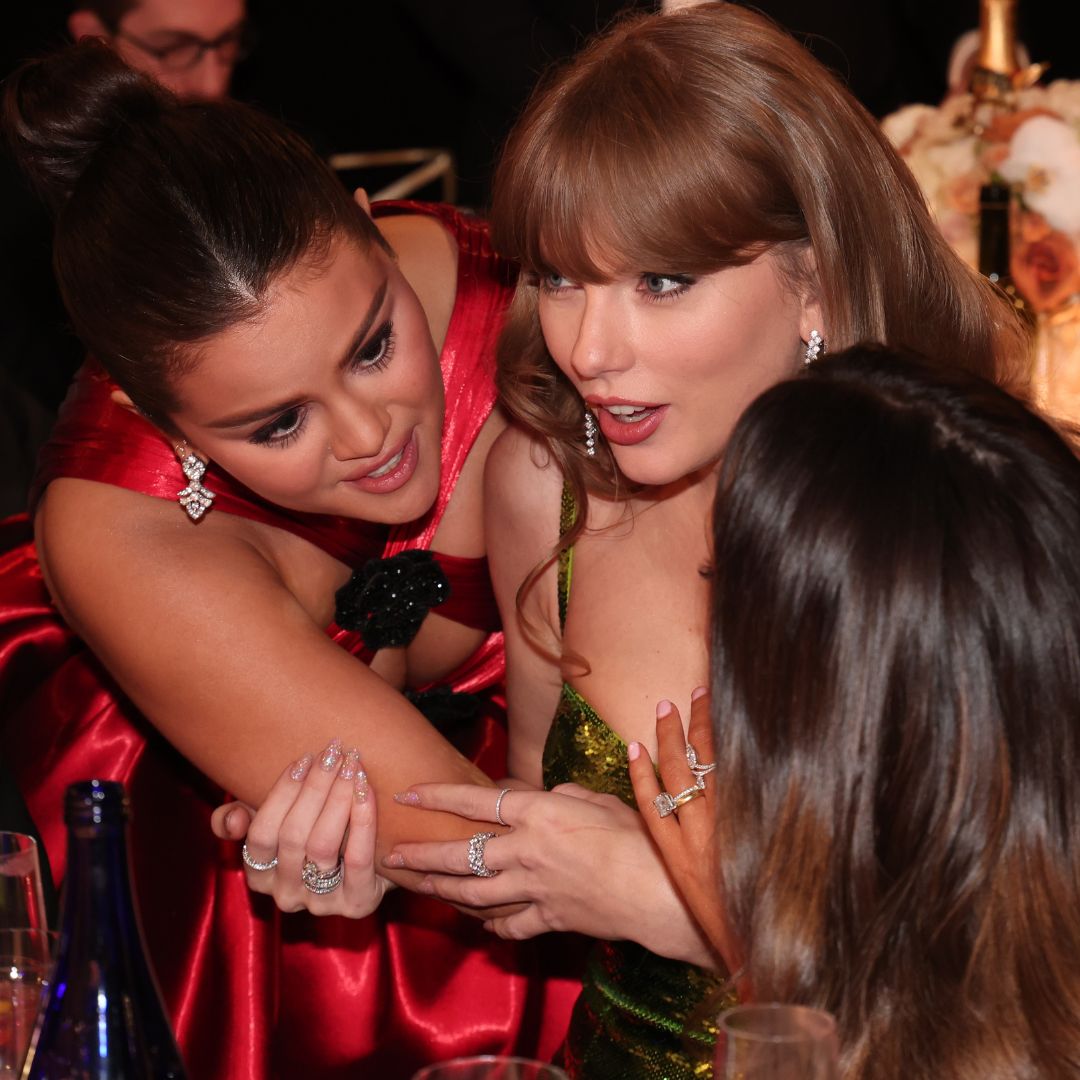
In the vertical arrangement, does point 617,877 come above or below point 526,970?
above

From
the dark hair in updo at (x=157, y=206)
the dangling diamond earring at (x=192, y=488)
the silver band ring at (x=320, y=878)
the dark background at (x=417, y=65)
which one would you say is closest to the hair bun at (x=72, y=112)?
the dark hair in updo at (x=157, y=206)

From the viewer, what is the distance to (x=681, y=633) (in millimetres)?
1811

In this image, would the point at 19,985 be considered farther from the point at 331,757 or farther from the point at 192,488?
the point at 192,488

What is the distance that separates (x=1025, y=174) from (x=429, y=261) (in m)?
0.99

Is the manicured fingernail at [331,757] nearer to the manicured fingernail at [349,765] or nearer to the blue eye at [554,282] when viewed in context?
the manicured fingernail at [349,765]

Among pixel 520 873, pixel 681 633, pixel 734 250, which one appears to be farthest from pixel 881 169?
pixel 520 873

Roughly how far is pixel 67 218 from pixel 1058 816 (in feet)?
3.87

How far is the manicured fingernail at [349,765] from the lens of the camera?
1.63 metres

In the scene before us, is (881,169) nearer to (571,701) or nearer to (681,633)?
(681,633)

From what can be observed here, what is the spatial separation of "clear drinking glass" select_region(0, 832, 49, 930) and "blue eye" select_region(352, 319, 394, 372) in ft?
2.38

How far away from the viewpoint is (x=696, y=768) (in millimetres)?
1387

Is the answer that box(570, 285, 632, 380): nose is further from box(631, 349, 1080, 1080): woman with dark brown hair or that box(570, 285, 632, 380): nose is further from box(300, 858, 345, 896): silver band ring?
box(300, 858, 345, 896): silver band ring

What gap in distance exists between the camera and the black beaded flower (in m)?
1.98

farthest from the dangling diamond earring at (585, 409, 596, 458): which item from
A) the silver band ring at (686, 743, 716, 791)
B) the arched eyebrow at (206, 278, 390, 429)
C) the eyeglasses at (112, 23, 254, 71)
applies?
the eyeglasses at (112, 23, 254, 71)
